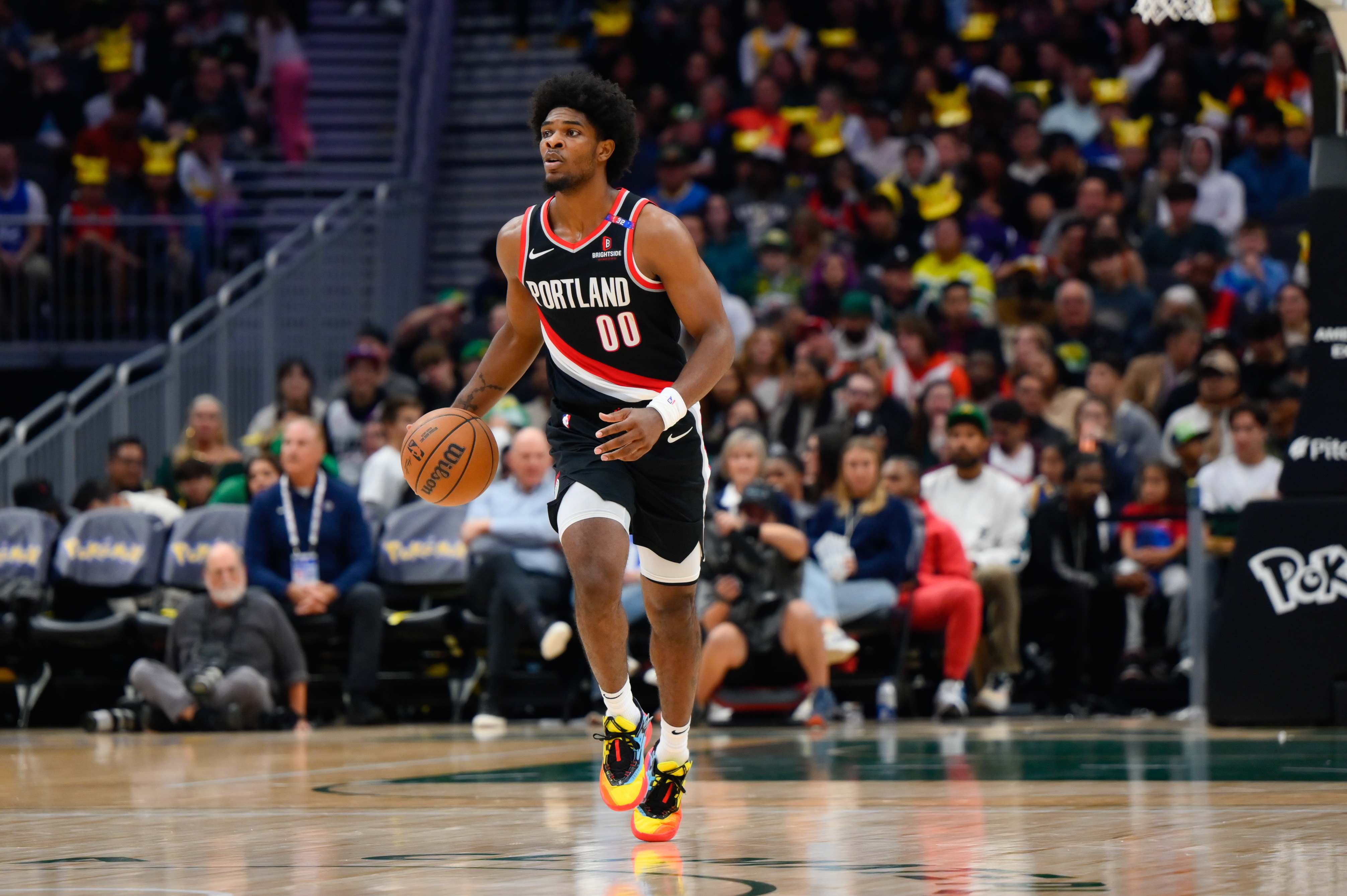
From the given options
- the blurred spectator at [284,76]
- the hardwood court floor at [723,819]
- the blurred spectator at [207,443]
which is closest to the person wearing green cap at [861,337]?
the blurred spectator at [207,443]

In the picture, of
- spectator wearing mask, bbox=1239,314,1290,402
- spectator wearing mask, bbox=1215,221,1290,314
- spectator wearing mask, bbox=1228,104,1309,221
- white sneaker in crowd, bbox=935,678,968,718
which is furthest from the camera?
spectator wearing mask, bbox=1228,104,1309,221

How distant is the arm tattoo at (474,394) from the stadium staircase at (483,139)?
12.0 metres

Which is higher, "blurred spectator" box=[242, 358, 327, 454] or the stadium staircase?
the stadium staircase

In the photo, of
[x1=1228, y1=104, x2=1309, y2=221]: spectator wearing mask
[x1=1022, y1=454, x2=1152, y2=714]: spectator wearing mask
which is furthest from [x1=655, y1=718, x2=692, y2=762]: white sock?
[x1=1228, y1=104, x2=1309, y2=221]: spectator wearing mask

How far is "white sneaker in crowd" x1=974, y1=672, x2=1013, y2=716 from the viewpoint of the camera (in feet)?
38.4

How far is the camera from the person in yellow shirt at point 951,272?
14.8m

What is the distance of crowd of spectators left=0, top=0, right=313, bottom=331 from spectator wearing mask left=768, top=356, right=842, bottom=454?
5.80 meters

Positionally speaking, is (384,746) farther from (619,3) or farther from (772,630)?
(619,3)

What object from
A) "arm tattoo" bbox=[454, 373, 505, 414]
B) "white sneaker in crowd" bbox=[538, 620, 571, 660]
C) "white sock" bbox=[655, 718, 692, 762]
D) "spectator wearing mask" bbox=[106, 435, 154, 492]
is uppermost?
"spectator wearing mask" bbox=[106, 435, 154, 492]

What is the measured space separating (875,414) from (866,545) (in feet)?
5.22

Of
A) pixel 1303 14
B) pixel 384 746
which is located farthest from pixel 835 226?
pixel 384 746

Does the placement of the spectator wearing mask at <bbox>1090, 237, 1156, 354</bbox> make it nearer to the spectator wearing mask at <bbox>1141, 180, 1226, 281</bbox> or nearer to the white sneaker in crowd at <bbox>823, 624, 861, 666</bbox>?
the spectator wearing mask at <bbox>1141, 180, 1226, 281</bbox>

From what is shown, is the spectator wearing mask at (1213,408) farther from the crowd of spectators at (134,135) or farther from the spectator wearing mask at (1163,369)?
the crowd of spectators at (134,135)

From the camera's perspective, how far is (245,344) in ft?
51.5
